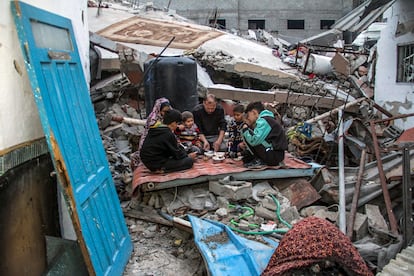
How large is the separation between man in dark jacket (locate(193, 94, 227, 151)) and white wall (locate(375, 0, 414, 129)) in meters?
4.73

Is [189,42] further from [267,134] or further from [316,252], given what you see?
[316,252]

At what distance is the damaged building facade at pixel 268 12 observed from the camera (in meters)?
25.8

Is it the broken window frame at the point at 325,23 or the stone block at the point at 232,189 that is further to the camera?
the broken window frame at the point at 325,23

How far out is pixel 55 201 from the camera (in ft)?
11.9

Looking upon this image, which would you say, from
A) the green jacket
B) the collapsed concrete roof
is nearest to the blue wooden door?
the green jacket

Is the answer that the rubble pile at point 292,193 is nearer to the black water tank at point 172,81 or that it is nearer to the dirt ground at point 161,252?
the dirt ground at point 161,252

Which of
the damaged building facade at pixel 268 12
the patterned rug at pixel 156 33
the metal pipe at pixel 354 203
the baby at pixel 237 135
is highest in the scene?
the damaged building facade at pixel 268 12

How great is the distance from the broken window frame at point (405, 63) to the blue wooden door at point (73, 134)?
8.12 metres

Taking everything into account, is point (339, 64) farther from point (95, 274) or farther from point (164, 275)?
point (95, 274)

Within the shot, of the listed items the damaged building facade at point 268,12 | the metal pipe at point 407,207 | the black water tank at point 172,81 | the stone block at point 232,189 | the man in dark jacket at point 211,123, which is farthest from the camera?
the damaged building facade at point 268,12

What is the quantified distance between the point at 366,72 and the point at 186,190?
908 cm

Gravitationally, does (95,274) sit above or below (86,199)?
below

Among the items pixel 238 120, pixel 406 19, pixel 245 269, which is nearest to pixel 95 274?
pixel 245 269

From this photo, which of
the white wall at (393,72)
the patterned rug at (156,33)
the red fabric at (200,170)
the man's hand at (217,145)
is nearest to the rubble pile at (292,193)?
the red fabric at (200,170)
